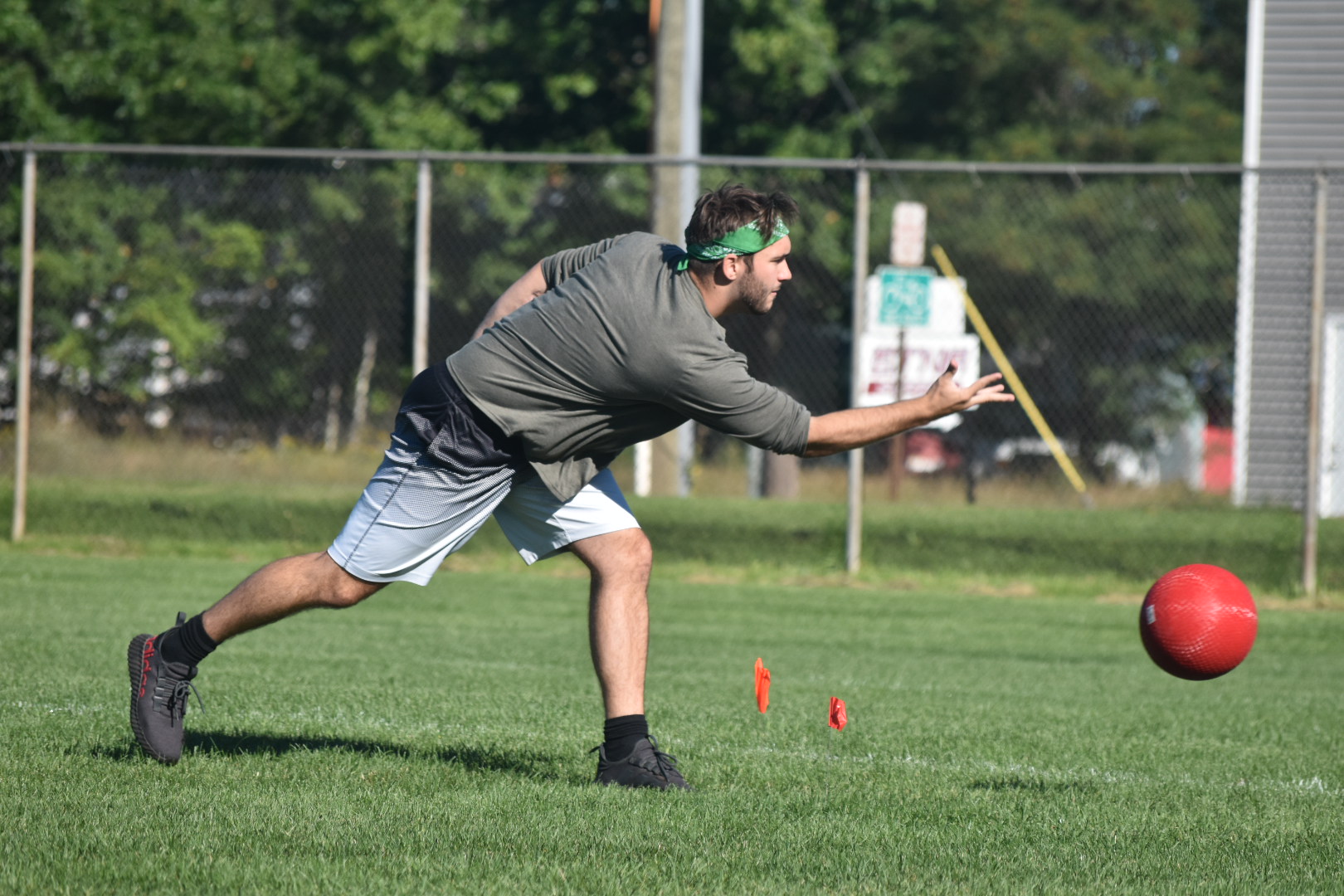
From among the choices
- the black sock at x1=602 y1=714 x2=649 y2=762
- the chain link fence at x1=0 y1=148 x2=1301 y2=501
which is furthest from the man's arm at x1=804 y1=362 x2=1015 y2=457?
the chain link fence at x1=0 y1=148 x2=1301 y2=501

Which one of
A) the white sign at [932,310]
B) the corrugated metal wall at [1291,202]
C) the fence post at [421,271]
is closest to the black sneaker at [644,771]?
the fence post at [421,271]

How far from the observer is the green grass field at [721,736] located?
377 cm

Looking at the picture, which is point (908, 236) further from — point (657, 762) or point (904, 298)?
point (657, 762)

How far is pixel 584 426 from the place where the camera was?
15.4ft

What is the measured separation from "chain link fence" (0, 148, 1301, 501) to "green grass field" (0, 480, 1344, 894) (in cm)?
188

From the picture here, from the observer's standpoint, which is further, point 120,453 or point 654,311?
point 120,453

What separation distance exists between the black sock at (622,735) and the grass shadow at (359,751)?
184mm

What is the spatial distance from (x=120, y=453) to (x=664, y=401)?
972 cm

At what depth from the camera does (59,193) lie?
Answer: 14703 millimetres

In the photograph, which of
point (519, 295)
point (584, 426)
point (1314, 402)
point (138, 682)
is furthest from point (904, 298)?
point (138, 682)

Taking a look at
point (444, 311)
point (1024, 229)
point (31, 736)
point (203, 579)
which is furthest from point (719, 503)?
point (1024, 229)

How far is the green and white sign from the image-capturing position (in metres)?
12.7

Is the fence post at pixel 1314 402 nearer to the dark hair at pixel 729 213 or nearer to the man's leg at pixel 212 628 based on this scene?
the dark hair at pixel 729 213

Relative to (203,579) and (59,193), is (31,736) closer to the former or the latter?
(203,579)
